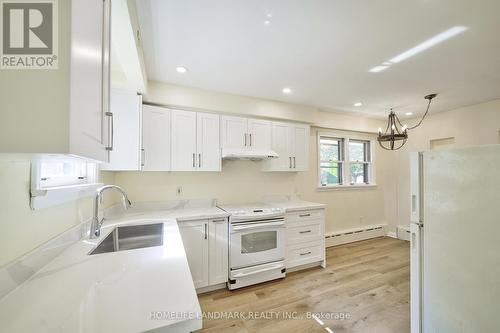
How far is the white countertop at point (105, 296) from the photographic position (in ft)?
2.20

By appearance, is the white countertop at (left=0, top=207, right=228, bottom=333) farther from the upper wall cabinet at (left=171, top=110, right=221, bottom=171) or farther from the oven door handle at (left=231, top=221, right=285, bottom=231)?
the upper wall cabinet at (left=171, top=110, right=221, bottom=171)

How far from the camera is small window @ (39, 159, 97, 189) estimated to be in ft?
3.84

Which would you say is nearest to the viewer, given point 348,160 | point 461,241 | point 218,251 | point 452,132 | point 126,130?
point 461,241

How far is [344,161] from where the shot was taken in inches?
169

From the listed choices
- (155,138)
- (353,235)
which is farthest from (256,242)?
(353,235)

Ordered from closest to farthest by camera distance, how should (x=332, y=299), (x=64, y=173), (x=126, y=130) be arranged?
1. (x=64, y=173)
2. (x=126, y=130)
3. (x=332, y=299)

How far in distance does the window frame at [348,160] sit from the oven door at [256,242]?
1653 millimetres

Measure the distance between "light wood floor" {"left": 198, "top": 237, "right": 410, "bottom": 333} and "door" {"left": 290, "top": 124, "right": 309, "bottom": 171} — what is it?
1.61 m

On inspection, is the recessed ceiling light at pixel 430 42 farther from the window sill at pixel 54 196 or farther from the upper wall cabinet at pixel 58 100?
the window sill at pixel 54 196

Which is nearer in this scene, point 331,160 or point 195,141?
point 195,141

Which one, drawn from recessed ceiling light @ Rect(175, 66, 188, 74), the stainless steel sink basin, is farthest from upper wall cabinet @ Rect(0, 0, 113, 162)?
recessed ceiling light @ Rect(175, 66, 188, 74)

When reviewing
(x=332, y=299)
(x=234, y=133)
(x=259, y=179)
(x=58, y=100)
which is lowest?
(x=332, y=299)

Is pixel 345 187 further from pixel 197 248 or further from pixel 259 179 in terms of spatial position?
pixel 197 248

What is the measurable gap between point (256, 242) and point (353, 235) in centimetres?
260
